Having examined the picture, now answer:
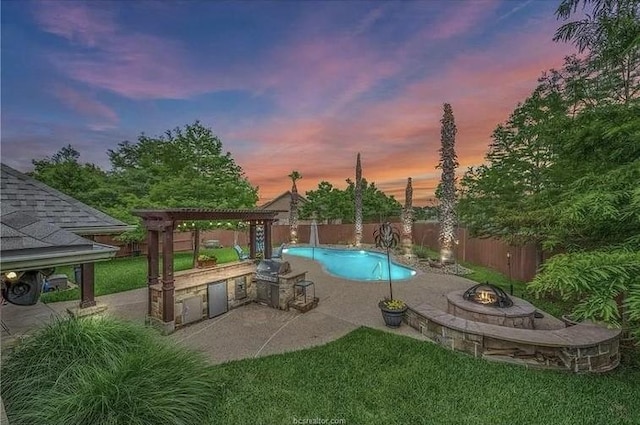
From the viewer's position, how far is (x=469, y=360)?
16.1ft

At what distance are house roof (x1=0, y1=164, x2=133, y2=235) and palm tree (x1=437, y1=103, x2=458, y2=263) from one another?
13.3 m

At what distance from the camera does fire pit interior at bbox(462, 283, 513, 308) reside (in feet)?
20.3

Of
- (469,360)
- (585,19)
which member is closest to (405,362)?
(469,360)

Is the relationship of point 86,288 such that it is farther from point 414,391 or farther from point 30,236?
point 414,391

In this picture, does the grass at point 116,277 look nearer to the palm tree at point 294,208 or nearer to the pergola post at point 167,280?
the pergola post at point 167,280

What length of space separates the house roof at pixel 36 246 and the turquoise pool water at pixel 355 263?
1152 centimetres

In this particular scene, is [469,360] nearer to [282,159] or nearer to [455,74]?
[455,74]

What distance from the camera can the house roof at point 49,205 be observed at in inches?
209

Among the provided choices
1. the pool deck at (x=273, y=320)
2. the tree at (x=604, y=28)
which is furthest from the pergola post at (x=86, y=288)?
the tree at (x=604, y=28)

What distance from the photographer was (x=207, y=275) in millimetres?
8711

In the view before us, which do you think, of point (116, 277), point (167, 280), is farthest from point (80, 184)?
point (167, 280)

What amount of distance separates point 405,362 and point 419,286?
5.88m

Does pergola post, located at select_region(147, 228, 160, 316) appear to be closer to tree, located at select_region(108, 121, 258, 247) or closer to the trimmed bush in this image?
the trimmed bush

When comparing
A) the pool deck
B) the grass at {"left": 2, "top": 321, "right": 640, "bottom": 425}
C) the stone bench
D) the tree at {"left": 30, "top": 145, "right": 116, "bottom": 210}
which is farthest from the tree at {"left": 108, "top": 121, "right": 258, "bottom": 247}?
the stone bench
